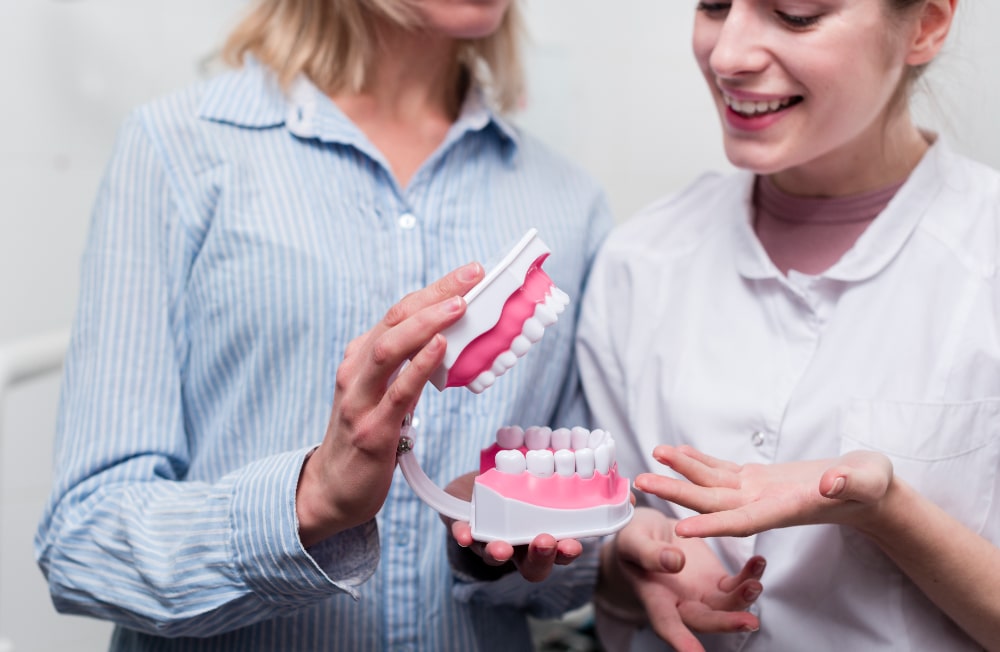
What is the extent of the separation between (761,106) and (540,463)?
0.46 metres

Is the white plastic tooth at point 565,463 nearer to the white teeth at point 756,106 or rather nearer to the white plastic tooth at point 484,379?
the white plastic tooth at point 484,379

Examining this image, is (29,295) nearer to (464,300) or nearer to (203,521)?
(203,521)

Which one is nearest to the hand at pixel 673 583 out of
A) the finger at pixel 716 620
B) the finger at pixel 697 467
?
the finger at pixel 716 620

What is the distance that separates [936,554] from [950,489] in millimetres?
91

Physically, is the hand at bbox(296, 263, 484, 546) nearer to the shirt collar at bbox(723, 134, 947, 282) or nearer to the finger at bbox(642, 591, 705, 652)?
the finger at bbox(642, 591, 705, 652)

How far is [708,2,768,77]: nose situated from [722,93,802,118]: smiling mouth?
0.03m

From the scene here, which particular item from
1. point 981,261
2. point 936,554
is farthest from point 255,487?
point 981,261

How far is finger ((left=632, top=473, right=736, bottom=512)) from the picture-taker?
2.61ft

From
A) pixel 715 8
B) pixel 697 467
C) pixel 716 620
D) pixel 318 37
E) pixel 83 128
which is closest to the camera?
pixel 697 467

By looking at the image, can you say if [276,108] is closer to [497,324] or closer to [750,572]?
[497,324]

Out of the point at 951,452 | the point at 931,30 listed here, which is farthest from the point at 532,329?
the point at 931,30

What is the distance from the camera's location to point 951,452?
3.13 feet

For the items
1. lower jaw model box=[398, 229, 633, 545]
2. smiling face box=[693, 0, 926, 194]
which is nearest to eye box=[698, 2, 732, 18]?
smiling face box=[693, 0, 926, 194]

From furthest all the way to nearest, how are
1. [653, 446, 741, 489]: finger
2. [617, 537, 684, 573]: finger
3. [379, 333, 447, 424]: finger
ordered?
[617, 537, 684, 573]: finger
[653, 446, 741, 489]: finger
[379, 333, 447, 424]: finger
